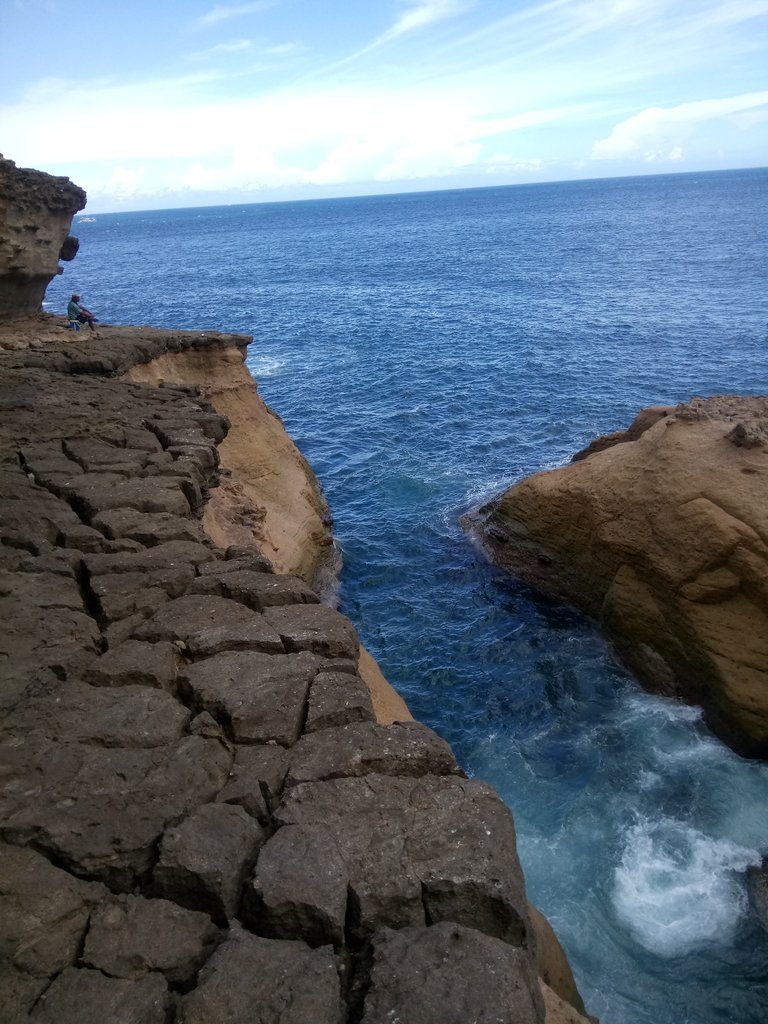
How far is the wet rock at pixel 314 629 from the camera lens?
7727 mm

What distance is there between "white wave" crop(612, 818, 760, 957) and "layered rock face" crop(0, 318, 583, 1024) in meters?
3.19

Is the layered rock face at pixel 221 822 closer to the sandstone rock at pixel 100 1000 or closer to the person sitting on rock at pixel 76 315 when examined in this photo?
the sandstone rock at pixel 100 1000

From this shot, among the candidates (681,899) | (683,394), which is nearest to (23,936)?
(681,899)

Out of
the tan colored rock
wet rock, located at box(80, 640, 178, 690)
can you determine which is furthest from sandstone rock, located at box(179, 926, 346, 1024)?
the tan colored rock

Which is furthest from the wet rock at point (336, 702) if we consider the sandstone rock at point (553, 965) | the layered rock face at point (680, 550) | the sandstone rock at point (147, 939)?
the layered rock face at point (680, 550)

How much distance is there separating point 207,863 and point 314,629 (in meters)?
3.13

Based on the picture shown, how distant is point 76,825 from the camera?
17.8 feet

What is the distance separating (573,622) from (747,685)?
4.48 meters

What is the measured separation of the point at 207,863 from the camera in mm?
5109

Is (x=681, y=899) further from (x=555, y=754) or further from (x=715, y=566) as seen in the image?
(x=715, y=566)

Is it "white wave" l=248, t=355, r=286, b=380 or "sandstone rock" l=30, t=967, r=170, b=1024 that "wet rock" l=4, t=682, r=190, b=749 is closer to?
"sandstone rock" l=30, t=967, r=170, b=1024

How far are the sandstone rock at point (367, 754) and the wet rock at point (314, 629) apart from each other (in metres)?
1.23

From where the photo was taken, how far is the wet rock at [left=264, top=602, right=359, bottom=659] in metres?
7.73

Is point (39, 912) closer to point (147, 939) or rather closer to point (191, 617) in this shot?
point (147, 939)
